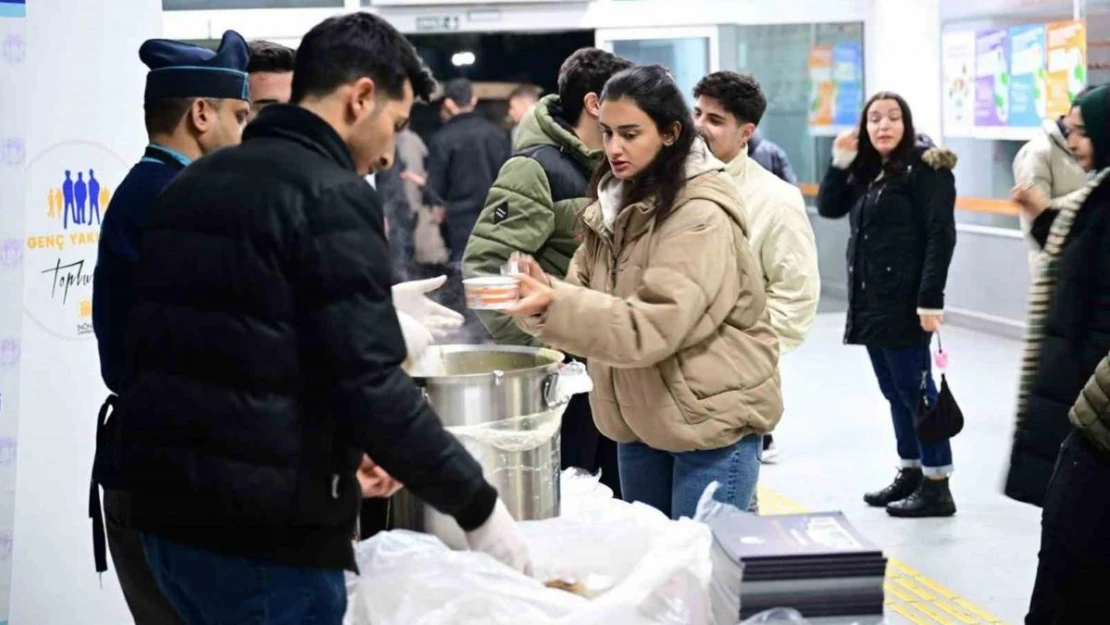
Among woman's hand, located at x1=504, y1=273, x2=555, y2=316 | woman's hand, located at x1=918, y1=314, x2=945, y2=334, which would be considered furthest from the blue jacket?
woman's hand, located at x1=918, y1=314, x2=945, y2=334

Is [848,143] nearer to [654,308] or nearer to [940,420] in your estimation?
[940,420]

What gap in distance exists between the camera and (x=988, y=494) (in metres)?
5.83

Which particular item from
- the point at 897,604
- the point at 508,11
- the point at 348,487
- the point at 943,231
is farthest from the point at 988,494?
the point at 508,11

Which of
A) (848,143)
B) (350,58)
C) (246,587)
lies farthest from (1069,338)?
(848,143)

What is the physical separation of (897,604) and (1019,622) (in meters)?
0.38

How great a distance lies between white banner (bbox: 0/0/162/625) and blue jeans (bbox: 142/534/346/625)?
5.91 ft

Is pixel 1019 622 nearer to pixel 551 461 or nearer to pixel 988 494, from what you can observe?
pixel 988 494

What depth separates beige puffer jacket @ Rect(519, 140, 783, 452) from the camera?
2.72 metres

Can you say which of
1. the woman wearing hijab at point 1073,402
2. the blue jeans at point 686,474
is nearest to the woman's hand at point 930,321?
the woman wearing hijab at point 1073,402

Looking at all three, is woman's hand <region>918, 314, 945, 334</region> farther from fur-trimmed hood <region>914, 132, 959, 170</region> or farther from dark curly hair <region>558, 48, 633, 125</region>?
dark curly hair <region>558, 48, 633, 125</region>

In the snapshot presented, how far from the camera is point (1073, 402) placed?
312 cm

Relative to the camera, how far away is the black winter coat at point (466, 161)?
9.25 m

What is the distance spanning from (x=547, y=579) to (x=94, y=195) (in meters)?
1.93

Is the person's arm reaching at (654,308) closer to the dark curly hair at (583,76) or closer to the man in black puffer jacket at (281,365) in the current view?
the man in black puffer jacket at (281,365)
